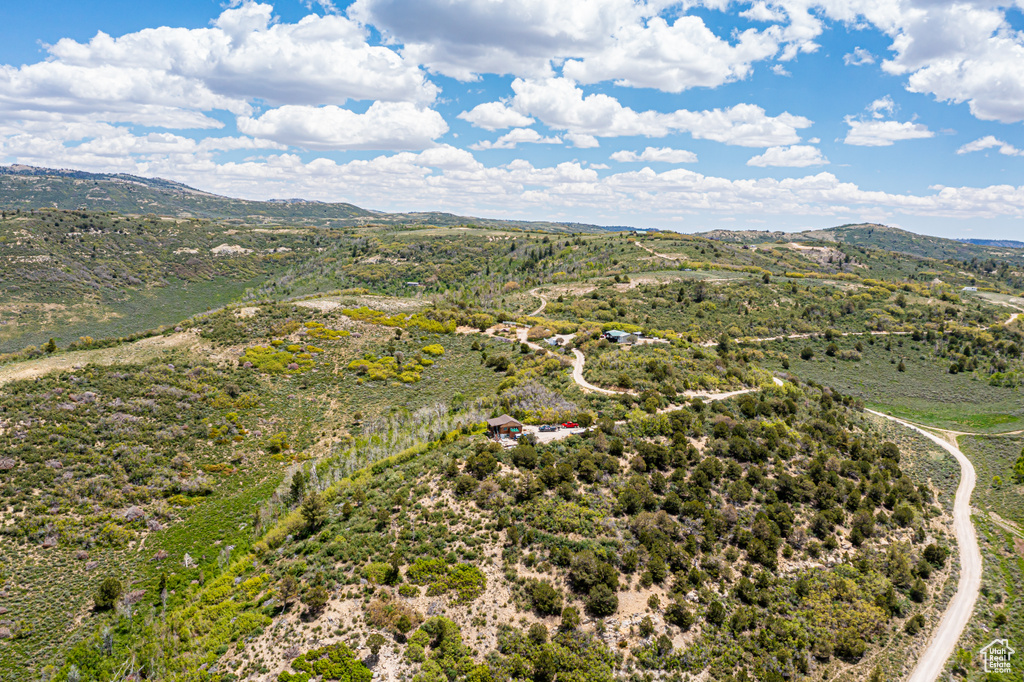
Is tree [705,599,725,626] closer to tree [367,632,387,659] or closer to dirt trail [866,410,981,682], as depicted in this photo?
dirt trail [866,410,981,682]

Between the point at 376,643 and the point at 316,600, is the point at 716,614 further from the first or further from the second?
the point at 316,600

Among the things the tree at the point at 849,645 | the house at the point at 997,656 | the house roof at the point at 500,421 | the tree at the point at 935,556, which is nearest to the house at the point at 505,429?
the house roof at the point at 500,421

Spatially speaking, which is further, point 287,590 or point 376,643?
point 287,590

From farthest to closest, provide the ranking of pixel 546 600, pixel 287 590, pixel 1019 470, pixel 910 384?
pixel 910 384 < pixel 1019 470 < pixel 287 590 < pixel 546 600

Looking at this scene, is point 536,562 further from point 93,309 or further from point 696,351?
point 93,309

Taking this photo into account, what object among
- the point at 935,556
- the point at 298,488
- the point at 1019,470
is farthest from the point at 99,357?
the point at 1019,470

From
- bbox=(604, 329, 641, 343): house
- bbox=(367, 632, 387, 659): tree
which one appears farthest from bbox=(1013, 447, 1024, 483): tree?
bbox=(367, 632, 387, 659): tree

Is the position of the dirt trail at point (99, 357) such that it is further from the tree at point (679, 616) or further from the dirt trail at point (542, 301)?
the tree at point (679, 616)

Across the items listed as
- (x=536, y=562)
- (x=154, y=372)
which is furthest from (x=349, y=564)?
(x=154, y=372)
